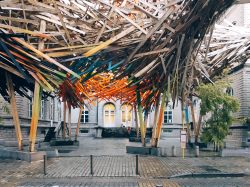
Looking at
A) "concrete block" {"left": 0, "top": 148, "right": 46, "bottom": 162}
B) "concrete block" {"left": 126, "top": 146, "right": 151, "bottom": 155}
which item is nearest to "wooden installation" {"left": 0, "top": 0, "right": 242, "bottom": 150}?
"concrete block" {"left": 0, "top": 148, "right": 46, "bottom": 162}

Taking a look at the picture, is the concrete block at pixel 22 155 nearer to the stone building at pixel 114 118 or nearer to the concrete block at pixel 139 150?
the concrete block at pixel 139 150

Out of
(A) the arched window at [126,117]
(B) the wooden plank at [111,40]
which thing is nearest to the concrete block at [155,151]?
(B) the wooden plank at [111,40]

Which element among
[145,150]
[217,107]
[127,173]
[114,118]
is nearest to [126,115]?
[114,118]

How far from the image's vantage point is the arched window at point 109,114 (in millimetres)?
53438

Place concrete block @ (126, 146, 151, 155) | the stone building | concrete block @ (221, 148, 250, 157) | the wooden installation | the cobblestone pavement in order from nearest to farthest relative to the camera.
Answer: the cobblestone pavement → the wooden installation → concrete block @ (221, 148, 250, 157) → concrete block @ (126, 146, 151, 155) → the stone building

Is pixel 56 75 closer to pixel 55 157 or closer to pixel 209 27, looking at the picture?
pixel 55 157

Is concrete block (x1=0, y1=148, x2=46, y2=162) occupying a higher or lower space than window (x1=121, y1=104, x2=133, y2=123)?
lower

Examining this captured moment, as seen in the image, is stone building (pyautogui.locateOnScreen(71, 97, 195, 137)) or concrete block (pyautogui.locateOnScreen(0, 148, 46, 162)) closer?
concrete block (pyautogui.locateOnScreen(0, 148, 46, 162))

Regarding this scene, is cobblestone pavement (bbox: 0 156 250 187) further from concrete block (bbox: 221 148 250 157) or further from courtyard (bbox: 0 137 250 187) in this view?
concrete block (bbox: 221 148 250 157)

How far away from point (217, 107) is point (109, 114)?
33.8 m

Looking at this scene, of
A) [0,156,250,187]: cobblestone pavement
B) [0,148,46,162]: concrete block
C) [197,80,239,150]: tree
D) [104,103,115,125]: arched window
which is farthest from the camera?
[104,103,115,125]: arched window

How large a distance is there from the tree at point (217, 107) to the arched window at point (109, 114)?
107 feet

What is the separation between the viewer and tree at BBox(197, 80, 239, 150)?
2050 cm

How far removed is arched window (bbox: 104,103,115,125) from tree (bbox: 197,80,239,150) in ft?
107
